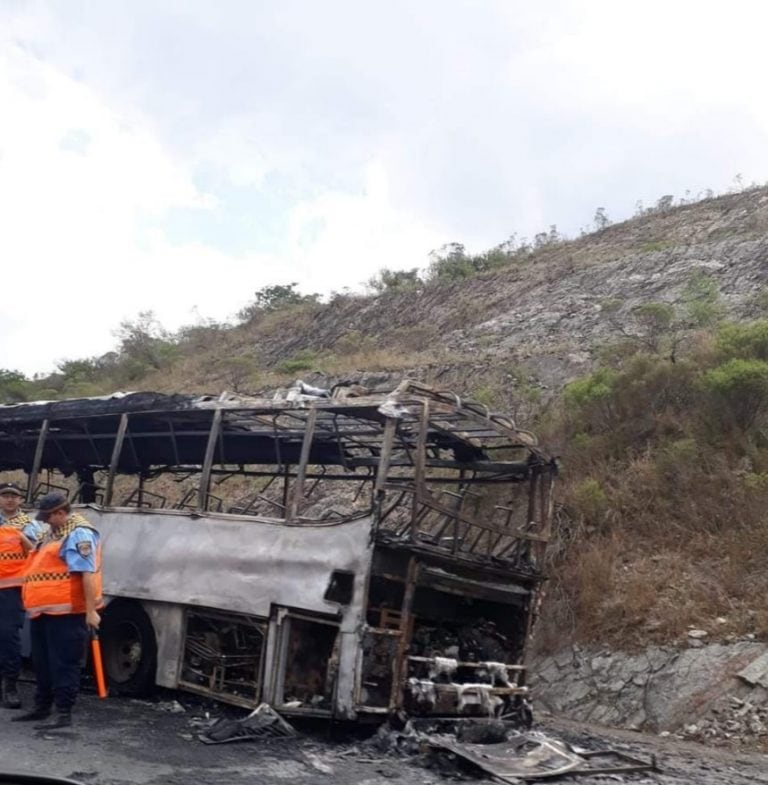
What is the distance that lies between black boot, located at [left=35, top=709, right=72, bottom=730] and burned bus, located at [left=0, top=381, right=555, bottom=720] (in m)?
1.46

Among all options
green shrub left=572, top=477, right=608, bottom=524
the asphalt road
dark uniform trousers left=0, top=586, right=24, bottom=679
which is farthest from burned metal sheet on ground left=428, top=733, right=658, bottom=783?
green shrub left=572, top=477, right=608, bottom=524

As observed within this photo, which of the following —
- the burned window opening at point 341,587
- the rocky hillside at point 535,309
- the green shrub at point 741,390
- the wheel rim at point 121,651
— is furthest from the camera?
the rocky hillside at point 535,309

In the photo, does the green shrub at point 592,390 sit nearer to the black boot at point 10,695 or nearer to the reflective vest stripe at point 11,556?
the reflective vest stripe at point 11,556

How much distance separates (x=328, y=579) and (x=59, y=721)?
217 cm

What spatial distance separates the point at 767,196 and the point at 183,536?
82.8ft

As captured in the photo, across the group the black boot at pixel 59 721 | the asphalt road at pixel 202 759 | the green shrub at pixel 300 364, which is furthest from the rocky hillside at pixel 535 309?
the black boot at pixel 59 721

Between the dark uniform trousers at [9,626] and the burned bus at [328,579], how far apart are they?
1247 millimetres

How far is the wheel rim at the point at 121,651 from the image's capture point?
900 cm

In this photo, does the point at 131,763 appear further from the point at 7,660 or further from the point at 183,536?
the point at 183,536

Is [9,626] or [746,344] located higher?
[746,344]

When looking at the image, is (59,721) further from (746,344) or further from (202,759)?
(746,344)

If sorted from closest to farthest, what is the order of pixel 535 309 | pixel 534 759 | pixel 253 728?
pixel 534 759 → pixel 253 728 → pixel 535 309

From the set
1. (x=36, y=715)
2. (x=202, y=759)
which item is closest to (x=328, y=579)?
(x=202, y=759)

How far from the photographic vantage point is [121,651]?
9148 mm
